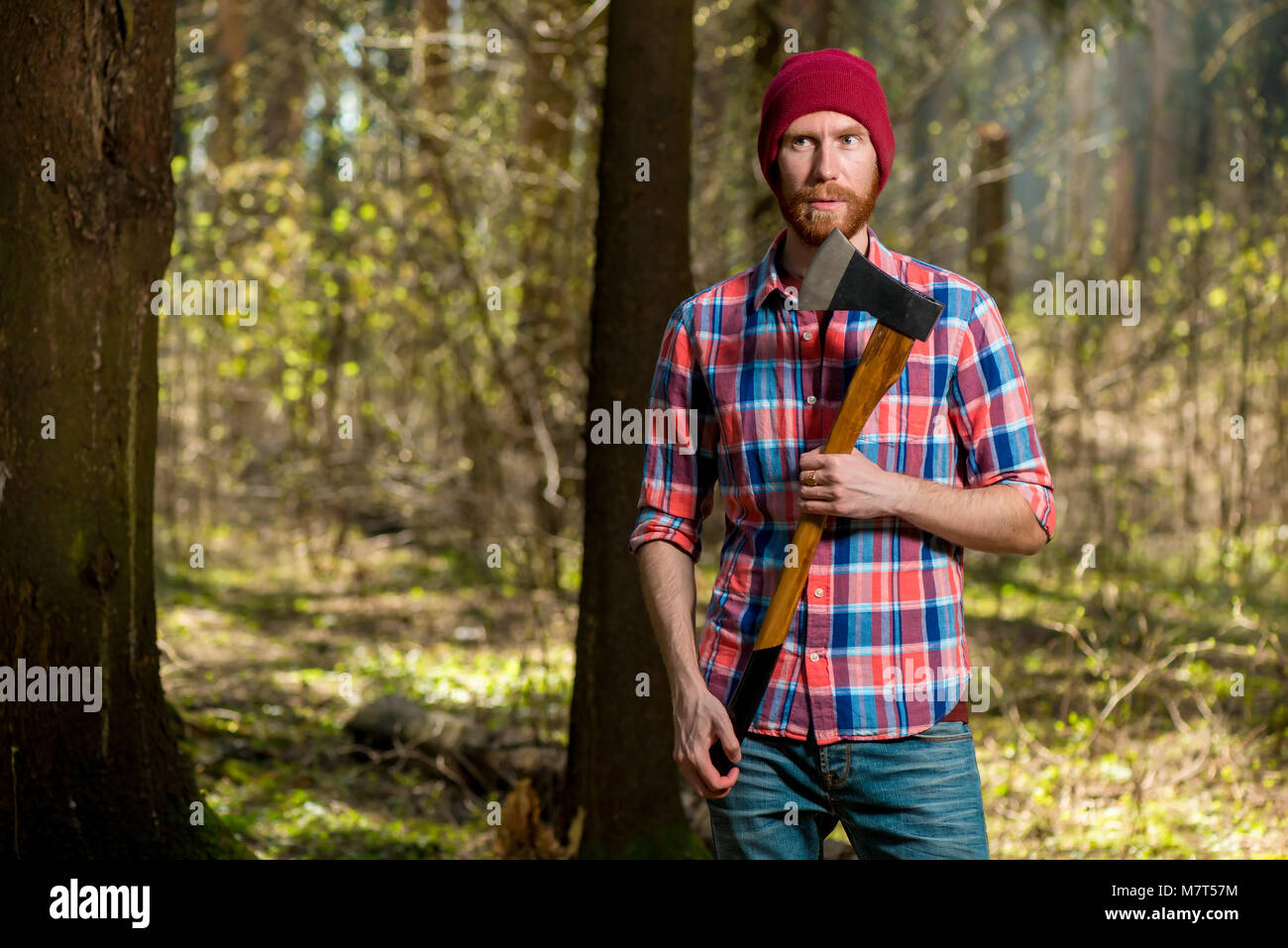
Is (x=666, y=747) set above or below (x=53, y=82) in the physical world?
below

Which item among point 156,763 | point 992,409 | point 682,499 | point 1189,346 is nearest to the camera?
point 992,409

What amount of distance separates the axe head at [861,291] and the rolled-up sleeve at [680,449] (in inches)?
11.1

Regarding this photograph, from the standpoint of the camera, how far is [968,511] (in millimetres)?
2158

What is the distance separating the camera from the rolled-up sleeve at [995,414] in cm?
221

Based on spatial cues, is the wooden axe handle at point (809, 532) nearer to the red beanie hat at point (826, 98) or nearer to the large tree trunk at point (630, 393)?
the red beanie hat at point (826, 98)

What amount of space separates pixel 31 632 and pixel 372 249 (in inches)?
223

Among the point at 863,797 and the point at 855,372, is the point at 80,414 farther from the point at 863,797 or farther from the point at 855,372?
the point at 863,797

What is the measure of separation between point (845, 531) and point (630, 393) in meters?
2.19

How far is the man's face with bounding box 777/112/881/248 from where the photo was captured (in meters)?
2.25
